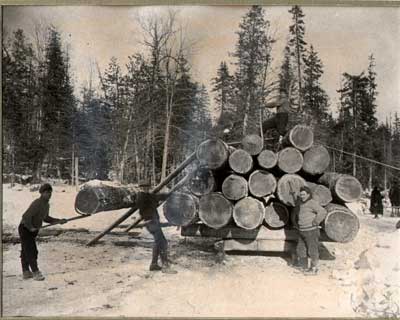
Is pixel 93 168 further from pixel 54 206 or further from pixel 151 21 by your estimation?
pixel 151 21

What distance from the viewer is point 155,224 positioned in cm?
728

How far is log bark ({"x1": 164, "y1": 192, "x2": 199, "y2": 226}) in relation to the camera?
24.0 feet

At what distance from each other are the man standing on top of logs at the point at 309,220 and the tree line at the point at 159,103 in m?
1.65

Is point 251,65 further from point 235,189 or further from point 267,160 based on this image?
point 235,189

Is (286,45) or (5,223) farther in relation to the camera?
(286,45)

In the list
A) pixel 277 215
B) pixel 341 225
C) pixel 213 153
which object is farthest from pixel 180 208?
pixel 341 225

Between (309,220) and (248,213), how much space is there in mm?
905

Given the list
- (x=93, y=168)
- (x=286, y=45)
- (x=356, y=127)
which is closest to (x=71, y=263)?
(x=93, y=168)

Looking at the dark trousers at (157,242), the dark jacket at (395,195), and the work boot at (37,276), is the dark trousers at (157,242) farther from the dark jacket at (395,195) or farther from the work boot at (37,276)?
the dark jacket at (395,195)

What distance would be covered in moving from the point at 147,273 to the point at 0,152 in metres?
2.89

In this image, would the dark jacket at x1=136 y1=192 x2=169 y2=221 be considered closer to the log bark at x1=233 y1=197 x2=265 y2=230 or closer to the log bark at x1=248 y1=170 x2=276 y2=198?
the log bark at x1=233 y1=197 x2=265 y2=230

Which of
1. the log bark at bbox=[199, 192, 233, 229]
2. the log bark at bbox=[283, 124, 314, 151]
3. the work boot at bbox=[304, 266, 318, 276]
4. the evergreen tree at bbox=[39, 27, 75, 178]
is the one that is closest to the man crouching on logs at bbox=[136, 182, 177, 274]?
the log bark at bbox=[199, 192, 233, 229]

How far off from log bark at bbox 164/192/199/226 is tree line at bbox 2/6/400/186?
935 millimetres

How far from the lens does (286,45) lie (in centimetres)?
765
